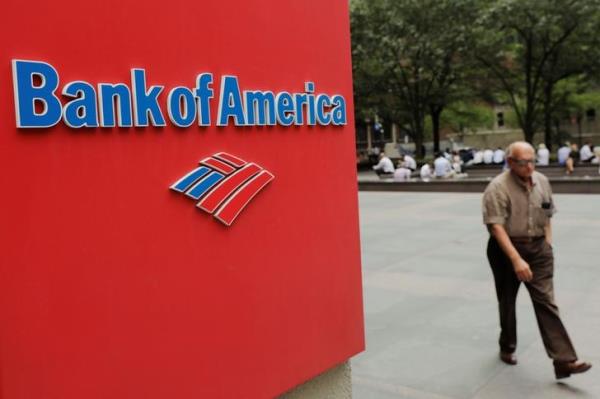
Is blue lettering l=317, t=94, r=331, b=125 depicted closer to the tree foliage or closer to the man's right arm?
the man's right arm

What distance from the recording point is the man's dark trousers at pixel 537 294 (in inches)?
180

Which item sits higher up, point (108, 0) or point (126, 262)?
point (108, 0)

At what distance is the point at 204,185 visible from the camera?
3.03m

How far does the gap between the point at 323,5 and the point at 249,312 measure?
1866 mm

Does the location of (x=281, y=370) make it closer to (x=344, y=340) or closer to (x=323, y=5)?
(x=344, y=340)

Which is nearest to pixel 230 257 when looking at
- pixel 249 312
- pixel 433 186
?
pixel 249 312

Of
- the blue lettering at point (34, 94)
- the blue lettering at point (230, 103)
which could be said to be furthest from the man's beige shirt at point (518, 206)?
the blue lettering at point (34, 94)

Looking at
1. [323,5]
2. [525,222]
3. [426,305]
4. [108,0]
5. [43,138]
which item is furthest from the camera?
[426,305]

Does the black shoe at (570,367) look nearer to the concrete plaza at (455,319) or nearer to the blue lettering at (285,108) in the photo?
the concrete plaza at (455,319)

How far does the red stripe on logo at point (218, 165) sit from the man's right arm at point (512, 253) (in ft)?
7.96

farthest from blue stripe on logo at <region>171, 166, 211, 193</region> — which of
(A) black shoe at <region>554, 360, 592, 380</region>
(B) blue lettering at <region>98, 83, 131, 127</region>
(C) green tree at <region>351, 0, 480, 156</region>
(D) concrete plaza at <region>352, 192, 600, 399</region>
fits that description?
(C) green tree at <region>351, 0, 480, 156</region>

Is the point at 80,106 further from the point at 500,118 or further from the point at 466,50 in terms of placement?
the point at 500,118

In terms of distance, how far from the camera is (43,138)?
2438 mm

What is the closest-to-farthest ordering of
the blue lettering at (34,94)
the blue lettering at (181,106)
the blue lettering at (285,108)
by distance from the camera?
the blue lettering at (34,94) < the blue lettering at (181,106) < the blue lettering at (285,108)
